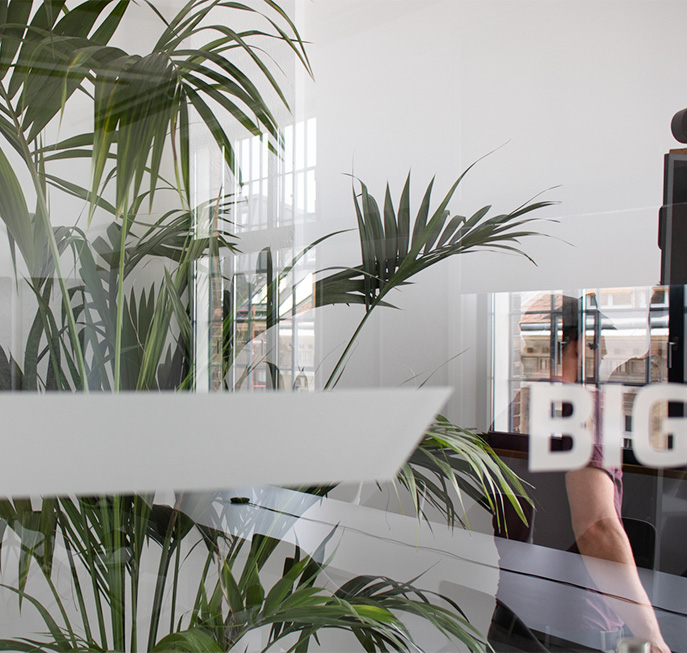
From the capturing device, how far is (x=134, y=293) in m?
0.96

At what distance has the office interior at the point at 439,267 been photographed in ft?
2.95

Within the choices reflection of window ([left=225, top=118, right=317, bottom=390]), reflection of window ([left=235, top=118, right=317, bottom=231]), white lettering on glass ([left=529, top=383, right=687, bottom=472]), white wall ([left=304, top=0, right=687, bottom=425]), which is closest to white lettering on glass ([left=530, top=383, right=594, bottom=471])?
white lettering on glass ([left=529, top=383, right=687, bottom=472])

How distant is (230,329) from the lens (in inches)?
39.6

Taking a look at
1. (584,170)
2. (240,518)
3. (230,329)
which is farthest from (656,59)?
(240,518)

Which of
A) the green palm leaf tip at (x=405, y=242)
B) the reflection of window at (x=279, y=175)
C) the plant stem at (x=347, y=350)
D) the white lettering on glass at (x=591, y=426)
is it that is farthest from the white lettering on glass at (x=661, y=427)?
the reflection of window at (x=279, y=175)

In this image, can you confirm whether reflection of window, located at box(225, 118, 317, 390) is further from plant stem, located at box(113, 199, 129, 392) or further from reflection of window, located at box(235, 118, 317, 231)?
plant stem, located at box(113, 199, 129, 392)

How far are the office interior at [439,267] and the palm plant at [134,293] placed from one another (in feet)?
0.06

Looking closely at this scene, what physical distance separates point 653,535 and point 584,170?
0.59m

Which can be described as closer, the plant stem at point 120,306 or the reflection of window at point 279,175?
the plant stem at point 120,306

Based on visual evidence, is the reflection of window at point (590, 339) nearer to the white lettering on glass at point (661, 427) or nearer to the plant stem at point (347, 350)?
the white lettering on glass at point (661, 427)

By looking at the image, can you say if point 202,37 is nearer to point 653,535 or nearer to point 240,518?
point 240,518

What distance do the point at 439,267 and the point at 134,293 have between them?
52 cm

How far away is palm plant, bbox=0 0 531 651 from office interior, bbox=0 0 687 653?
18mm

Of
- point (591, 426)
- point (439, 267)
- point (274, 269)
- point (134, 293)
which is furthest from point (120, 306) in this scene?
point (591, 426)
